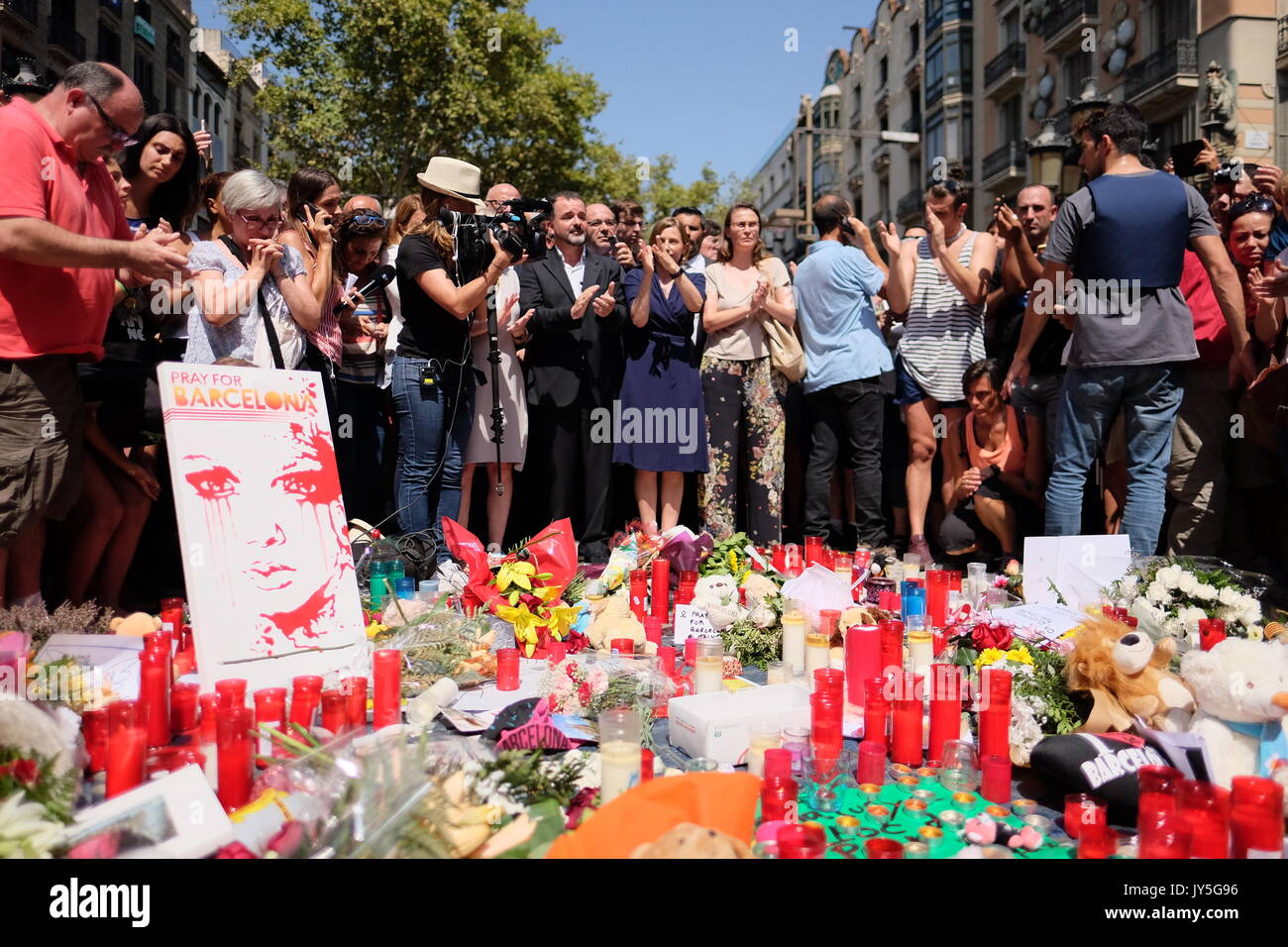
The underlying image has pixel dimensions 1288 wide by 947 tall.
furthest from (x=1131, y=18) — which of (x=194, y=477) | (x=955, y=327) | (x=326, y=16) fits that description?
(x=194, y=477)

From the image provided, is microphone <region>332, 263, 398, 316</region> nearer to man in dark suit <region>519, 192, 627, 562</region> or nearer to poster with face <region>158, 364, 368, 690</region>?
man in dark suit <region>519, 192, 627, 562</region>

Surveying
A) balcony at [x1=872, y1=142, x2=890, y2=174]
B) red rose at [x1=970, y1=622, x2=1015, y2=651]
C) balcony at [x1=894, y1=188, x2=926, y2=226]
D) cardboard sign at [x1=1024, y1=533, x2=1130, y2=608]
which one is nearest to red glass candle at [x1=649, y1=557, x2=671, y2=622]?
red rose at [x1=970, y1=622, x2=1015, y2=651]

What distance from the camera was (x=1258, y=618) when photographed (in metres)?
3.30

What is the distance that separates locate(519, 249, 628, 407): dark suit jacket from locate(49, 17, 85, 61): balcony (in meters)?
18.6

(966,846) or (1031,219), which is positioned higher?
(1031,219)

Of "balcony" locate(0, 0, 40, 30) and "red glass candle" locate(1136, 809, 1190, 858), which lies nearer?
"red glass candle" locate(1136, 809, 1190, 858)

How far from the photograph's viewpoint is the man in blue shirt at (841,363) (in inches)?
220

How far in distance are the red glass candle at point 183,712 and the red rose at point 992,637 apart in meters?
2.42

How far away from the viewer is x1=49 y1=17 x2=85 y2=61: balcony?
18.7 m

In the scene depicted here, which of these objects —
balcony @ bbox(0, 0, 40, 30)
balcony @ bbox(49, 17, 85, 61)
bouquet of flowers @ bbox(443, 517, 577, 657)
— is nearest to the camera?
bouquet of flowers @ bbox(443, 517, 577, 657)

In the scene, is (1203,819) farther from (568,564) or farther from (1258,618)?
(568,564)

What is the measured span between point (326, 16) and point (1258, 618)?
20820 millimetres

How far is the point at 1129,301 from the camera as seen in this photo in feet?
14.3
